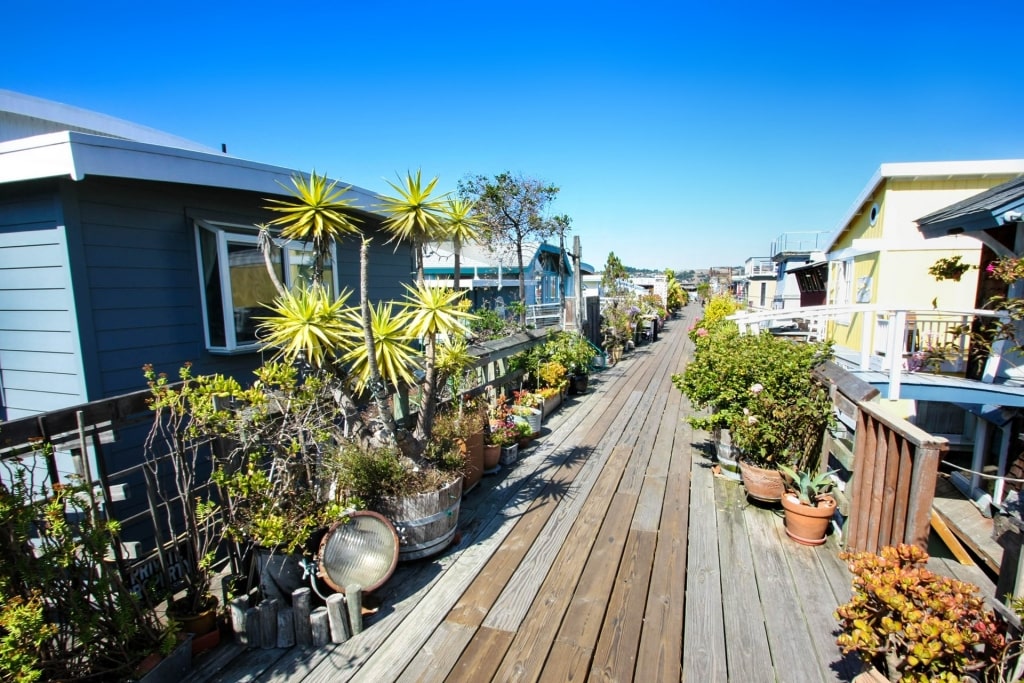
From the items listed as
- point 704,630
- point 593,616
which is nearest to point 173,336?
point 593,616

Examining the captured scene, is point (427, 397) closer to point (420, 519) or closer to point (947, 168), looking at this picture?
point (420, 519)

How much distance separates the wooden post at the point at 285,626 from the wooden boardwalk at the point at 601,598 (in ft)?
0.15

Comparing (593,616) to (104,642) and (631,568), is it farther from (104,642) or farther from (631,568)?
(104,642)

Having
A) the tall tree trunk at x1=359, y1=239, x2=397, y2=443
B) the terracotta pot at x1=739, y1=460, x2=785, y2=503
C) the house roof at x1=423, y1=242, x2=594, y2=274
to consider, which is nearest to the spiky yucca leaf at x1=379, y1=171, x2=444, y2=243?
the tall tree trunk at x1=359, y1=239, x2=397, y2=443

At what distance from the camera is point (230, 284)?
4453 millimetres

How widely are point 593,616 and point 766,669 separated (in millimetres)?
830

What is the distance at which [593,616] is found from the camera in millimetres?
2613

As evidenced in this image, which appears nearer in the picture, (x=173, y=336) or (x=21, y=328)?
(x=21, y=328)

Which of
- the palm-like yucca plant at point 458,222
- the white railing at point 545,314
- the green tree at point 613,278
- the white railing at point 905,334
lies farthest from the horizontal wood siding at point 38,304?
the green tree at point 613,278

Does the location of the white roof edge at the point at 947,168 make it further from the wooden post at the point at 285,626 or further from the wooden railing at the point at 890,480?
the wooden post at the point at 285,626

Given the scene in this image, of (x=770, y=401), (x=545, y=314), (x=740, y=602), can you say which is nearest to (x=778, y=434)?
(x=770, y=401)

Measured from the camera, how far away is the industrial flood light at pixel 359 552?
8.39 feet

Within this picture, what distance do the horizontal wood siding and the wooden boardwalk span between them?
2612 mm

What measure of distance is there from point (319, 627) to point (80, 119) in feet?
41.6
